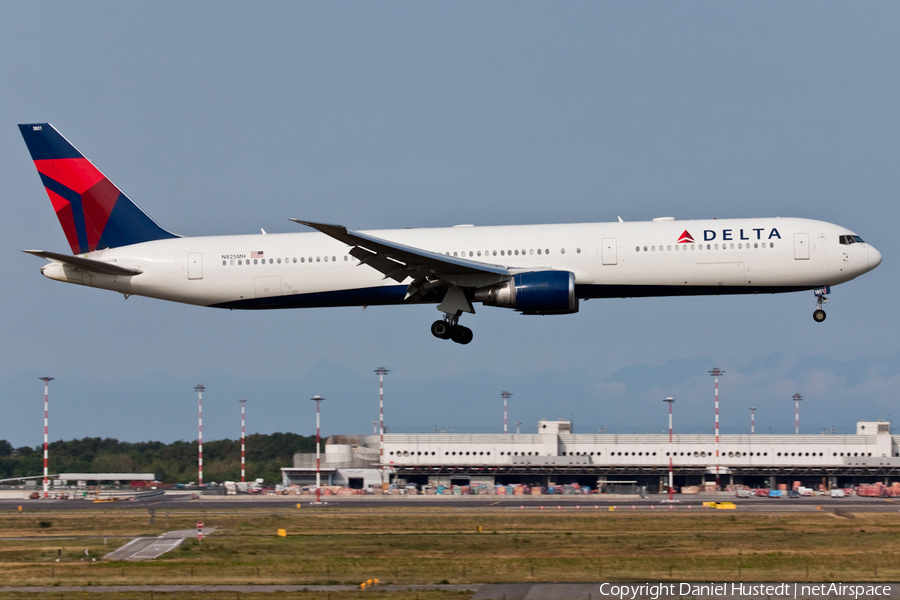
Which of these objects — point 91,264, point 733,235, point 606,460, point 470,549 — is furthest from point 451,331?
point 606,460

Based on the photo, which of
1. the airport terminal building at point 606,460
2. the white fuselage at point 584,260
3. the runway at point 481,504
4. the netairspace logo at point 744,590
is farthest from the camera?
the airport terminal building at point 606,460

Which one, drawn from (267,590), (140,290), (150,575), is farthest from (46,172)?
(267,590)

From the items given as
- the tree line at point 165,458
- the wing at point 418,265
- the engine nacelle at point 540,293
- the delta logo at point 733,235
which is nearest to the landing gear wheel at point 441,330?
the wing at point 418,265

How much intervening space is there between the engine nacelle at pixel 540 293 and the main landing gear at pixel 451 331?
11.4ft

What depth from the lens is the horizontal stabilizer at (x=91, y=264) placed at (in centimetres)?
3534

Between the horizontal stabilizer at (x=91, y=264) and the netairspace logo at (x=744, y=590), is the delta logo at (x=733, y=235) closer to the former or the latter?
the netairspace logo at (x=744, y=590)

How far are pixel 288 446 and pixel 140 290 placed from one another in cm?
8547

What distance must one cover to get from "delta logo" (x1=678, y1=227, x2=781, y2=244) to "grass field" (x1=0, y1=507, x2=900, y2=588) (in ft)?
35.2

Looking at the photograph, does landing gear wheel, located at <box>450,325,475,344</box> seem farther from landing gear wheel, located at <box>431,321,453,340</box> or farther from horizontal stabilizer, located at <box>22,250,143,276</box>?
horizontal stabilizer, located at <box>22,250,143,276</box>

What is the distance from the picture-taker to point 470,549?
112 feet

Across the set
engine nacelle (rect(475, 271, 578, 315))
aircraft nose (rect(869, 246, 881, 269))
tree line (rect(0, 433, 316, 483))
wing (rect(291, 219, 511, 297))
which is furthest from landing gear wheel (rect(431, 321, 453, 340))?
tree line (rect(0, 433, 316, 483))

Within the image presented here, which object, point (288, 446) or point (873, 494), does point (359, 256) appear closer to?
point (873, 494)

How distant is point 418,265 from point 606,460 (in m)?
56.6

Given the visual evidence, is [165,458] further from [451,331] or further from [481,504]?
[451,331]
